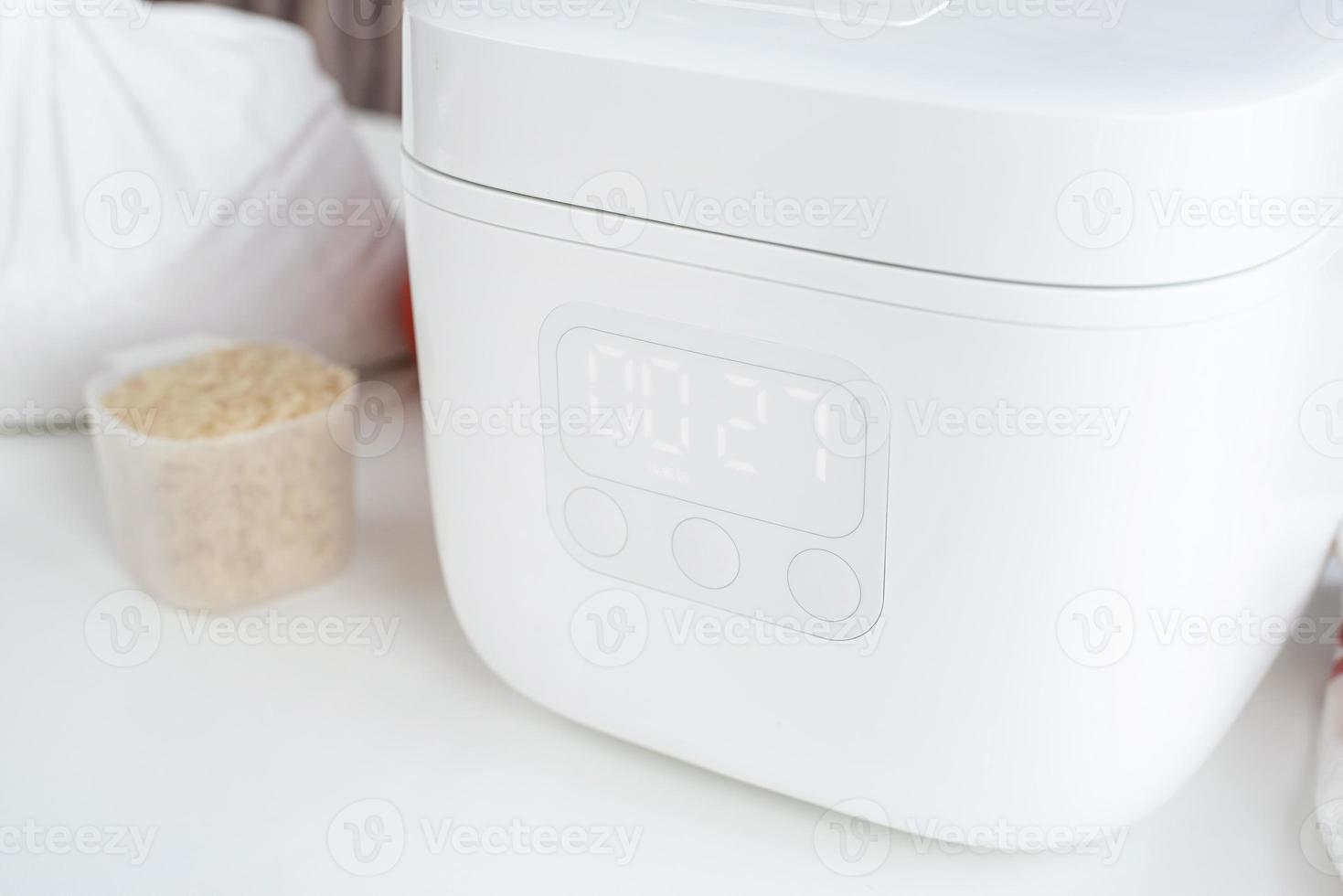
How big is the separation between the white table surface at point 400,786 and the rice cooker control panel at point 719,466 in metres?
0.10

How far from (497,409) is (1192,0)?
262 millimetres

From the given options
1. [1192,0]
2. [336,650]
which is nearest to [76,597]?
[336,650]

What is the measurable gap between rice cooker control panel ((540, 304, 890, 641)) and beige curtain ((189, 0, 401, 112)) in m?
1.05

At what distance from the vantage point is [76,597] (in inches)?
24.0

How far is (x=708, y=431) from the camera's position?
408 mm

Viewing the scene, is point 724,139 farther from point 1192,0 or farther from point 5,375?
point 5,375
